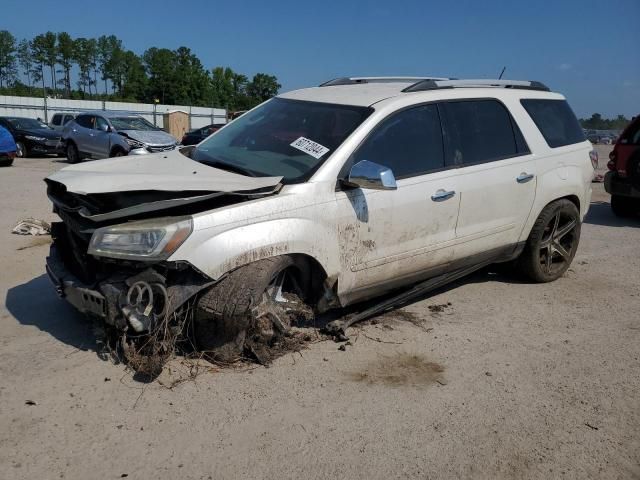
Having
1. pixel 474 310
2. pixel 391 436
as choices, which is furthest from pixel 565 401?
pixel 474 310

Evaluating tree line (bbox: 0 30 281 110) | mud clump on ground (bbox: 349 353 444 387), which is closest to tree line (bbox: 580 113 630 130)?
tree line (bbox: 0 30 281 110)

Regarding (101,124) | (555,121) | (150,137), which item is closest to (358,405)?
(555,121)

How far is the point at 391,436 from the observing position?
10.0 feet

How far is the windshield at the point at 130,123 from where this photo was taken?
57.1 feet

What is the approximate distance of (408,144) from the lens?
432 centimetres

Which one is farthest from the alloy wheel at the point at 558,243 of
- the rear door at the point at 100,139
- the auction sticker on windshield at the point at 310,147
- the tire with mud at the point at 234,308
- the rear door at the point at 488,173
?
the rear door at the point at 100,139

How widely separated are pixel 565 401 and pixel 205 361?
220 centimetres

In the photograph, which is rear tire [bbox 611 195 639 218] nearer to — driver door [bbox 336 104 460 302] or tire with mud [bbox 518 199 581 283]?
tire with mud [bbox 518 199 581 283]

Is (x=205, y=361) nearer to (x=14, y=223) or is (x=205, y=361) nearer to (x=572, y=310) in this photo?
(x=572, y=310)

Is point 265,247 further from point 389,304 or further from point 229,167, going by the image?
point 389,304

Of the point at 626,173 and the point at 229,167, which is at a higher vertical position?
the point at 229,167

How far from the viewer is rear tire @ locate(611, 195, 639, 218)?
32.7 ft

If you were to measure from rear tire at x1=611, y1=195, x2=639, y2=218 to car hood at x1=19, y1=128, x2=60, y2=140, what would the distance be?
729 inches

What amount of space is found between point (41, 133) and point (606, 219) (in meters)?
18.7
